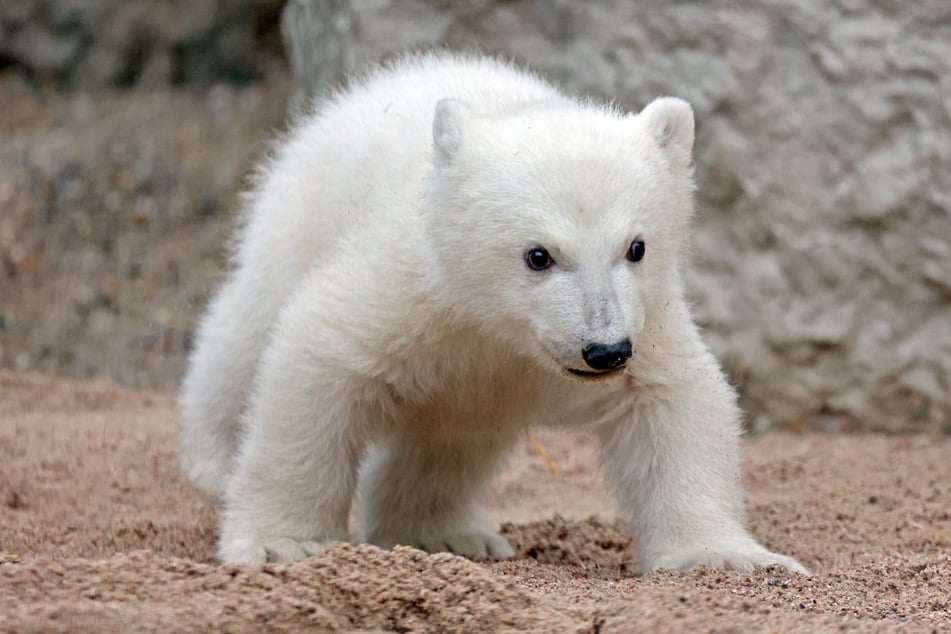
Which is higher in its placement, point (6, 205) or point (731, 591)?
point (731, 591)

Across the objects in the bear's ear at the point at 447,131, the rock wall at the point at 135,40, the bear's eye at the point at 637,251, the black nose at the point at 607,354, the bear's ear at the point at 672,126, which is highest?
the bear's ear at the point at 672,126

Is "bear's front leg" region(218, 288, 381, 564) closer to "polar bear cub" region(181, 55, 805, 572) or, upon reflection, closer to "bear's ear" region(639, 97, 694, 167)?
"polar bear cub" region(181, 55, 805, 572)

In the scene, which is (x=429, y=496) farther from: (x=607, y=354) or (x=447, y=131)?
(x=607, y=354)

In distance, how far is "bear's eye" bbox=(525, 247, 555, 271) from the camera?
4.56 meters

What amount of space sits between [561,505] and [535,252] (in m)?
3.18

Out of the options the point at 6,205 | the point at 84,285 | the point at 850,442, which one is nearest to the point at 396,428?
the point at 850,442

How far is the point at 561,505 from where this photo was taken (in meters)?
7.52

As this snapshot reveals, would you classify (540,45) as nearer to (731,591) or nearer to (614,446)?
(614,446)

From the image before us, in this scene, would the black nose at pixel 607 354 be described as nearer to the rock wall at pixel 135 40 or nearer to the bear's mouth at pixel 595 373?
the bear's mouth at pixel 595 373

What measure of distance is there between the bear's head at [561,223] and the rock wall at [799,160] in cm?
373

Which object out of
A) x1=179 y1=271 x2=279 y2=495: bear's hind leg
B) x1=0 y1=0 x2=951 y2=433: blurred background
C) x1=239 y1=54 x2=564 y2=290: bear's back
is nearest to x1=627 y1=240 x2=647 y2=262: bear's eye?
x1=239 y1=54 x2=564 y2=290: bear's back

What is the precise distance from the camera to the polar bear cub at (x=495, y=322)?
4.57 metres

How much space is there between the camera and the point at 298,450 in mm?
5055

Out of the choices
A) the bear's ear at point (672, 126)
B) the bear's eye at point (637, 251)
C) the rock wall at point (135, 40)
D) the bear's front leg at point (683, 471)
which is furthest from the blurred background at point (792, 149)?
the bear's eye at point (637, 251)
